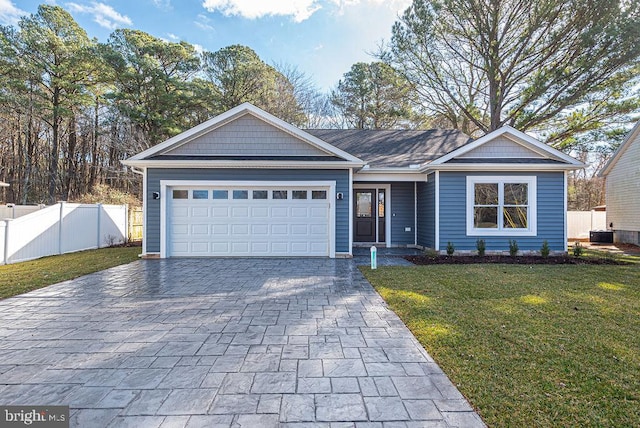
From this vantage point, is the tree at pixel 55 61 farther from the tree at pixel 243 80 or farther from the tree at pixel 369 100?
the tree at pixel 369 100

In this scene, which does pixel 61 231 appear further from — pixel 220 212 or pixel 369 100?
pixel 369 100

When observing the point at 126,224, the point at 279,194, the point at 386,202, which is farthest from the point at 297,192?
the point at 126,224

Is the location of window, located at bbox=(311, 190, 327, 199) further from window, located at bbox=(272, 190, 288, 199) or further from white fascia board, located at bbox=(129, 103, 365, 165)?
white fascia board, located at bbox=(129, 103, 365, 165)

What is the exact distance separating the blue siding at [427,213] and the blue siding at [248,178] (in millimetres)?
2754

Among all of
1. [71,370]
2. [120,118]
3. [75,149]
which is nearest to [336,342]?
[71,370]

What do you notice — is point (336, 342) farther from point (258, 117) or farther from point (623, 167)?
point (623, 167)

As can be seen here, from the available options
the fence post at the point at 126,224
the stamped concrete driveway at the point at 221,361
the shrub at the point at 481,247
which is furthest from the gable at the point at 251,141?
the fence post at the point at 126,224

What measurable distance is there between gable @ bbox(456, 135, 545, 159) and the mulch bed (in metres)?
3.00

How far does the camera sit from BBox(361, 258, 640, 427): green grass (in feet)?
7.25

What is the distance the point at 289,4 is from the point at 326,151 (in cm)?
899

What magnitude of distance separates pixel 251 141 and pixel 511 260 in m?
8.13

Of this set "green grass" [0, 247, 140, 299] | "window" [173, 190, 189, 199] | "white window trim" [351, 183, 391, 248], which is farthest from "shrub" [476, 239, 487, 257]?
"green grass" [0, 247, 140, 299]

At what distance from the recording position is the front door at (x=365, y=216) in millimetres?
11539

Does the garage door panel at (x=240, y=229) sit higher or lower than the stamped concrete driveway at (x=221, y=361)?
higher
